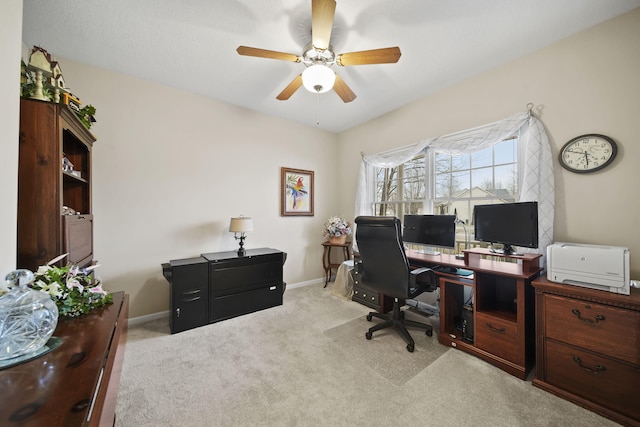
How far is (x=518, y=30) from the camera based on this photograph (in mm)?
2004

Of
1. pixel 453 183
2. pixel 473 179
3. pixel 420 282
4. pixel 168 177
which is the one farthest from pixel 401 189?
pixel 168 177

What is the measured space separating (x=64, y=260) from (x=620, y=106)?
4157mm

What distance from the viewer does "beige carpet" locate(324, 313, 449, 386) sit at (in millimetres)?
1932

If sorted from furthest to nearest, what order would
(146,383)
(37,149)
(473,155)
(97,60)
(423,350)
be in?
(473,155) < (97,60) < (423,350) < (146,383) < (37,149)

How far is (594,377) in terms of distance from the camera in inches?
60.9

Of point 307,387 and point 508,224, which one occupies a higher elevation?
point 508,224

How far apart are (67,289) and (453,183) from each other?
11.7ft

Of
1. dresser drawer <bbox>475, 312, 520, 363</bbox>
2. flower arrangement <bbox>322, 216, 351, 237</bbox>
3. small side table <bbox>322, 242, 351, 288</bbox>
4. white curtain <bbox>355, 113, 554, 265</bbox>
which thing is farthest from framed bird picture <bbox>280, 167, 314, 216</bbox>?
dresser drawer <bbox>475, 312, 520, 363</bbox>

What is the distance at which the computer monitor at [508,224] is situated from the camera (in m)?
2.00

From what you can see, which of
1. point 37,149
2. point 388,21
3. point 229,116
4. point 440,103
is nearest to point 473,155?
point 440,103

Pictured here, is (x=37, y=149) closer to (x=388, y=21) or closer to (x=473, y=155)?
(x=388, y=21)

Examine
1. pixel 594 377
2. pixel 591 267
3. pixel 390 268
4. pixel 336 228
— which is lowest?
pixel 594 377

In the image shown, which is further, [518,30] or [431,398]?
[518,30]

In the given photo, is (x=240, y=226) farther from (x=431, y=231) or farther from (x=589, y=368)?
(x=589, y=368)
